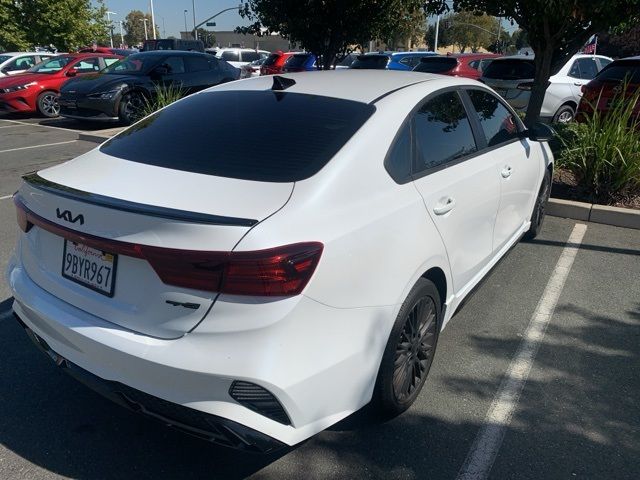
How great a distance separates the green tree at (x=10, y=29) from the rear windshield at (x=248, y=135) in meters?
23.2

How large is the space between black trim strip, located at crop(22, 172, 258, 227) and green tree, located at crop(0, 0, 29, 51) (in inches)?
940

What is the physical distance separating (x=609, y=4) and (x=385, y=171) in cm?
498

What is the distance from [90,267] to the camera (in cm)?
231

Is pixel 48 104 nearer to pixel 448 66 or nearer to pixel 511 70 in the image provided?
pixel 448 66

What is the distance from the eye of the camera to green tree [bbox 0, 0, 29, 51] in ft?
71.8

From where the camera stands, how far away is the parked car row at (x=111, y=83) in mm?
11656

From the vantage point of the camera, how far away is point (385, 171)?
8.61 ft

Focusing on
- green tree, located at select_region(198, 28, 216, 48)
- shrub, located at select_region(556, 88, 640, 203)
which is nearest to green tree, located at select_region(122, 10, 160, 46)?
green tree, located at select_region(198, 28, 216, 48)

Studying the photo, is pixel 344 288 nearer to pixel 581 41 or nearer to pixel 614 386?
pixel 614 386

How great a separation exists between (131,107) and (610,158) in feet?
30.5

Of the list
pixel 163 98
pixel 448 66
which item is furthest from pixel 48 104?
pixel 448 66

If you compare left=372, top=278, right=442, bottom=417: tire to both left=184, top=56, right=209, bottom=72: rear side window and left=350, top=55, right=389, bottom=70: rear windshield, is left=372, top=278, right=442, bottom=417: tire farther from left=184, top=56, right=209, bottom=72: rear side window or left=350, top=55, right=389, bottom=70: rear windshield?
left=350, top=55, right=389, bottom=70: rear windshield

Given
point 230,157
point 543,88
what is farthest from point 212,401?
point 543,88

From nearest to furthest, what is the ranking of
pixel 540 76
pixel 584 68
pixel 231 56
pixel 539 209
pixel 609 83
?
pixel 539 209
pixel 540 76
pixel 609 83
pixel 584 68
pixel 231 56
